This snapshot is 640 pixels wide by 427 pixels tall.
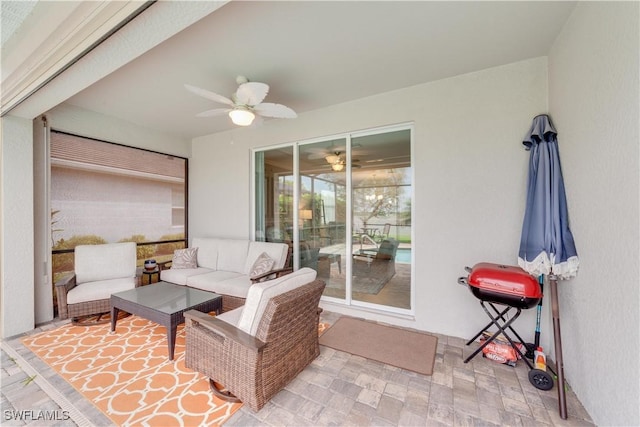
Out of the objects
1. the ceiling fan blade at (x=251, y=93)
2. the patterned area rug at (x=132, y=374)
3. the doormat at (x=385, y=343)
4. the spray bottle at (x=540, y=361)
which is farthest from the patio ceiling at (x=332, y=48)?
the doormat at (x=385, y=343)

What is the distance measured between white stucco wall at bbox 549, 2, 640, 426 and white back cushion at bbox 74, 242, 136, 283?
16.2 feet

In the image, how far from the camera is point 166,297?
9.32 feet

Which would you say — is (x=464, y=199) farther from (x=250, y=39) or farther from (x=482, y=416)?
(x=250, y=39)

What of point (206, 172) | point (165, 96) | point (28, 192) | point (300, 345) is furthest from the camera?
point (206, 172)

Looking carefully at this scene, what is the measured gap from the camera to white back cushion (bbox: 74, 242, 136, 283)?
336 cm

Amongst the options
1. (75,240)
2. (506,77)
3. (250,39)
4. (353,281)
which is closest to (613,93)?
(506,77)

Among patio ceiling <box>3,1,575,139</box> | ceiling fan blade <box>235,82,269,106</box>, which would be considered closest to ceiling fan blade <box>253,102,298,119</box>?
ceiling fan blade <box>235,82,269,106</box>

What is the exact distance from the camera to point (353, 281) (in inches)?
142

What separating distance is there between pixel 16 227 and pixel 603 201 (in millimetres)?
5399

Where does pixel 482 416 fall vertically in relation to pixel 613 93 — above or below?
→ below

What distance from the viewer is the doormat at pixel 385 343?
235cm

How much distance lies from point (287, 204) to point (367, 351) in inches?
96.1

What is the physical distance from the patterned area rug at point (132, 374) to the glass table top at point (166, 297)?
1.37 ft

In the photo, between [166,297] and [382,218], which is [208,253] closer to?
[166,297]
